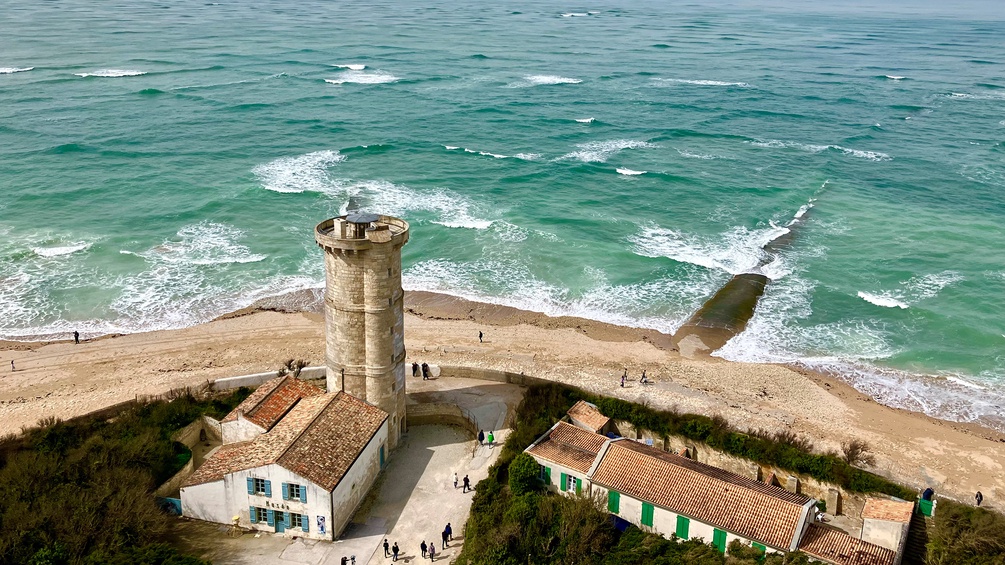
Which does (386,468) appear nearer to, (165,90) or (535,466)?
(535,466)

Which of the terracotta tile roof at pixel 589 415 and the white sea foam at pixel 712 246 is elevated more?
the white sea foam at pixel 712 246

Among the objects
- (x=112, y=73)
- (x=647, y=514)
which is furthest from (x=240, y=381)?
(x=112, y=73)

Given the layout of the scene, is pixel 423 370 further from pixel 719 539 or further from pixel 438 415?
pixel 719 539

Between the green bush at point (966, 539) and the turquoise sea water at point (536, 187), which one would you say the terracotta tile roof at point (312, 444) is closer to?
the green bush at point (966, 539)

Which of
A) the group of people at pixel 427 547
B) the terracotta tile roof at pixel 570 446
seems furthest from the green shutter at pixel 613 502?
the group of people at pixel 427 547

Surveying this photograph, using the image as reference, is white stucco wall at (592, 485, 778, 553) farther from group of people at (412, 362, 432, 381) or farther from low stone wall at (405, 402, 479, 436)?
group of people at (412, 362, 432, 381)

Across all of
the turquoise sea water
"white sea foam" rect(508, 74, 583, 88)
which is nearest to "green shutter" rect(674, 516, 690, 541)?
the turquoise sea water
